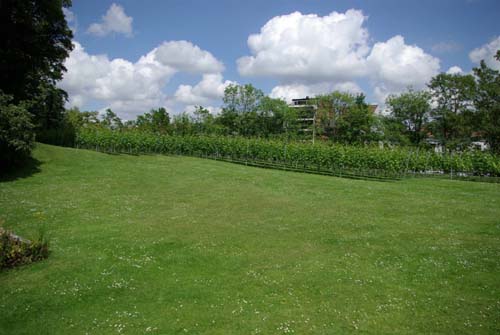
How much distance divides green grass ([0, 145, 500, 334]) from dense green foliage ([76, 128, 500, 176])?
17.3m

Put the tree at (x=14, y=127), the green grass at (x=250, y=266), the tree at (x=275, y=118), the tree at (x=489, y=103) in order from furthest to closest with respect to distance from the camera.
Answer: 1. the tree at (x=275, y=118)
2. the tree at (x=489, y=103)
3. the tree at (x=14, y=127)
4. the green grass at (x=250, y=266)

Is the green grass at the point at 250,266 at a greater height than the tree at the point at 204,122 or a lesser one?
lesser

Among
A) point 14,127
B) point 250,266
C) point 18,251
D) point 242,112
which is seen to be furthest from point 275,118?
point 18,251

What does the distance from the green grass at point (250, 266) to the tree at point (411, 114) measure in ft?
178

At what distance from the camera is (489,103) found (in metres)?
57.2

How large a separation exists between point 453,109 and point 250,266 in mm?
72126

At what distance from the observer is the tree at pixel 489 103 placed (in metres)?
52.4

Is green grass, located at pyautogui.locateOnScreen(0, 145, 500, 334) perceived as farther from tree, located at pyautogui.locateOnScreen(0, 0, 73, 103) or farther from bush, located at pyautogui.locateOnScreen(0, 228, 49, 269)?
tree, located at pyautogui.locateOnScreen(0, 0, 73, 103)

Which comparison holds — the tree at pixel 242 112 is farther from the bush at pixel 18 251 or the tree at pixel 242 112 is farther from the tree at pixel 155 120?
the bush at pixel 18 251

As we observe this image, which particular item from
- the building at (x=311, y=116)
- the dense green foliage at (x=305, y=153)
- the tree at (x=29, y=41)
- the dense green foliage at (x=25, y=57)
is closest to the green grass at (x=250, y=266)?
the dense green foliage at (x=25, y=57)

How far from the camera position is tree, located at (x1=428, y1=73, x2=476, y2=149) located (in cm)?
6059

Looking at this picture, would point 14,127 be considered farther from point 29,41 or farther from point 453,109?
point 453,109

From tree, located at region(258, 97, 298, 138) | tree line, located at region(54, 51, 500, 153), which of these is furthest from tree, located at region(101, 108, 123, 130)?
tree, located at region(258, 97, 298, 138)

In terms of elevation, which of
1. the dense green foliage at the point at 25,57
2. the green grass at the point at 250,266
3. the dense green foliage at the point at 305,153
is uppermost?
the dense green foliage at the point at 25,57
